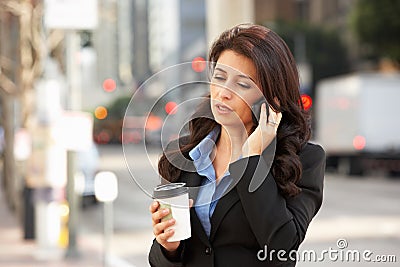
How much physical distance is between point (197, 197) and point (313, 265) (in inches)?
315

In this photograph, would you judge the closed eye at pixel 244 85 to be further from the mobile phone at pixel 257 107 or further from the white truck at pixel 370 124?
the white truck at pixel 370 124

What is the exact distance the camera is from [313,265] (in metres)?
10.4

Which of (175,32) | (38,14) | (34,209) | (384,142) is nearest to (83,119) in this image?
(34,209)

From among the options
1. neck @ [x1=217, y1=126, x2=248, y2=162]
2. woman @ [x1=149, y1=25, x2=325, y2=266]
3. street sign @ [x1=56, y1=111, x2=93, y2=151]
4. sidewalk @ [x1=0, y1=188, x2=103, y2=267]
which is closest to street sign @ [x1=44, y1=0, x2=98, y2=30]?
street sign @ [x1=56, y1=111, x2=93, y2=151]

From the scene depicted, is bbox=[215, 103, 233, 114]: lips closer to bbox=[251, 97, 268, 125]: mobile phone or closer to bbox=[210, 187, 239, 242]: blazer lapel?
bbox=[251, 97, 268, 125]: mobile phone

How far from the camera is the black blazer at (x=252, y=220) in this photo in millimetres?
2578

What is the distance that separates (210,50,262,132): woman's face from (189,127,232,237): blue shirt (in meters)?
0.14

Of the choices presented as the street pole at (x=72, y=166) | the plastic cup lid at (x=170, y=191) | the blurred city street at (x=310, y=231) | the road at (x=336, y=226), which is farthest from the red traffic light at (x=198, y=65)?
the street pole at (x=72, y=166)

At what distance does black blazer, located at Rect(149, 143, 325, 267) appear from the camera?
2.58m

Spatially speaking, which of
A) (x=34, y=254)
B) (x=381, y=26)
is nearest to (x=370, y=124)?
(x=381, y=26)

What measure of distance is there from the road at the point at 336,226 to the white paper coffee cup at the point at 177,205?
2.12 metres

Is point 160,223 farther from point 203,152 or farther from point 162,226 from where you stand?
point 203,152

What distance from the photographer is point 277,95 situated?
8.71 feet

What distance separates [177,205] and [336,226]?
13.8 meters
